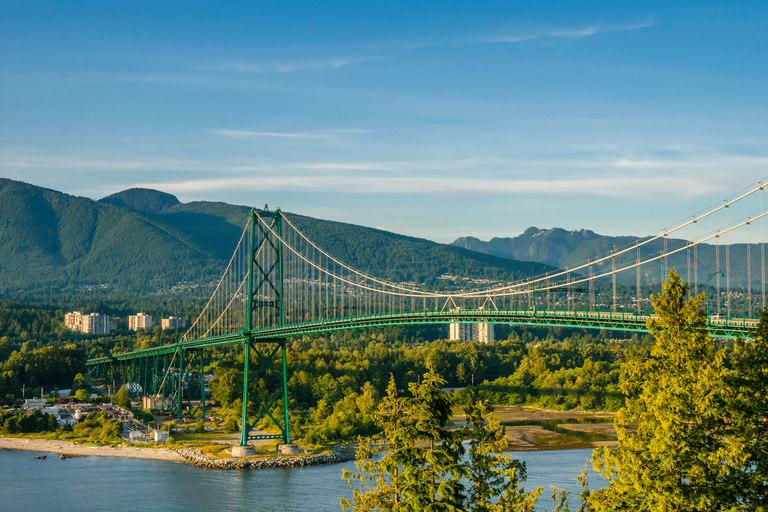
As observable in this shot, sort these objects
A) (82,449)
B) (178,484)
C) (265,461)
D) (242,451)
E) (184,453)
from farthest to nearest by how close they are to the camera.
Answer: (82,449)
(184,453)
(242,451)
(265,461)
(178,484)

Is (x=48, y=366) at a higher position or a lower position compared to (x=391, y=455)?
lower

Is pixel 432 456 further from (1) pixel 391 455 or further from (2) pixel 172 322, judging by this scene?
(2) pixel 172 322

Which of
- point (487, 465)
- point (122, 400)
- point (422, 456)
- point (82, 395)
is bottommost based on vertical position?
point (122, 400)

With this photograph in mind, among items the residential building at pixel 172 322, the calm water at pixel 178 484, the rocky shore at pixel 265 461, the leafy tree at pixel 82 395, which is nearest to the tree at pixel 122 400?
the leafy tree at pixel 82 395

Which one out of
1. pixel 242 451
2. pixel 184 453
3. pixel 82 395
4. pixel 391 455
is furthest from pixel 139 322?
pixel 391 455

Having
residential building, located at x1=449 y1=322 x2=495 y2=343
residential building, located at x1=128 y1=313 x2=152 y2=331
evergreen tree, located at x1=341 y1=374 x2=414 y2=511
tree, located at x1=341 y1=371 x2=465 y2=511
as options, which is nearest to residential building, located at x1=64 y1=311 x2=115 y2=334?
residential building, located at x1=128 y1=313 x2=152 y2=331

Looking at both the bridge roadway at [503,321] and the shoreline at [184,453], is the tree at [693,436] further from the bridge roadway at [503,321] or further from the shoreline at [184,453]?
the shoreline at [184,453]

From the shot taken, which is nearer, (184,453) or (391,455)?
(391,455)
